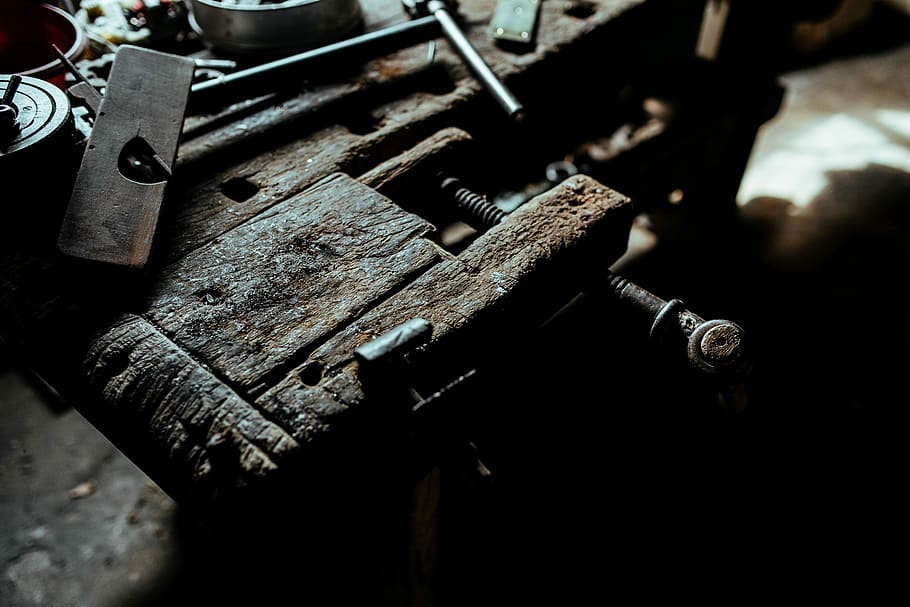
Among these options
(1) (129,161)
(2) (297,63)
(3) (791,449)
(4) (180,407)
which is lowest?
(3) (791,449)

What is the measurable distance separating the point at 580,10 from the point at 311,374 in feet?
4.34

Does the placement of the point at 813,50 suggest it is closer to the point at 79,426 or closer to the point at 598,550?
the point at 598,550

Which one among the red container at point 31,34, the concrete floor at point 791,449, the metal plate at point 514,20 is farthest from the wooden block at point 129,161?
the concrete floor at point 791,449

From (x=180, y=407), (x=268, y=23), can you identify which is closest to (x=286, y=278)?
(x=180, y=407)

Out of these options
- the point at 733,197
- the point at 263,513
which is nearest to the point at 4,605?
the point at 263,513

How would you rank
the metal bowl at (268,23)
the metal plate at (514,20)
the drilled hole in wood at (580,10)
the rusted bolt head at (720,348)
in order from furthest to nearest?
1. the drilled hole in wood at (580,10)
2. the metal plate at (514,20)
3. the metal bowl at (268,23)
4. the rusted bolt head at (720,348)

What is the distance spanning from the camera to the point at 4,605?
1.96 m

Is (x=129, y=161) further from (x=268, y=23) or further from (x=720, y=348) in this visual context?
(x=720, y=348)

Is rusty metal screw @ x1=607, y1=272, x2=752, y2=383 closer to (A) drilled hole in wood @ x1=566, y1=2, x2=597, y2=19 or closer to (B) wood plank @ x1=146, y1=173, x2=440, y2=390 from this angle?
(B) wood plank @ x1=146, y1=173, x2=440, y2=390

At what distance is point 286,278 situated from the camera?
1.06 metres

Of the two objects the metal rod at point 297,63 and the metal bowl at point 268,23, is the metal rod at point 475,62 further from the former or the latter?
the metal bowl at point 268,23

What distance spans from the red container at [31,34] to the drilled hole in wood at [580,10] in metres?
1.20

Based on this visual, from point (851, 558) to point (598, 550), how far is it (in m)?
0.73

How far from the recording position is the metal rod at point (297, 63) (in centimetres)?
132
